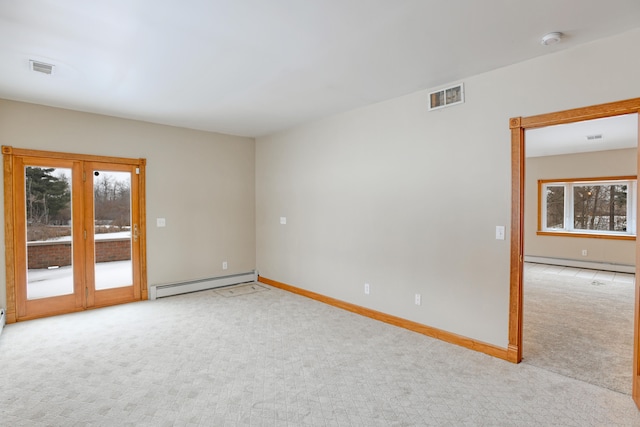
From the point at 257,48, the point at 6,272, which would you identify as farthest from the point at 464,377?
the point at 6,272

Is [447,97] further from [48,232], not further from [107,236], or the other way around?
[48,232]

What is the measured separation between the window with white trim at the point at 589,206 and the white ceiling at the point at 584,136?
36.1 inches

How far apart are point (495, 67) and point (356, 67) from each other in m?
1.25

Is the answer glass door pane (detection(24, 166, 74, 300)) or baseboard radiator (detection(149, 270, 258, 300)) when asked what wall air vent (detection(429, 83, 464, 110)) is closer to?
baseboard radiator (detection(149, 270, 258, 300))

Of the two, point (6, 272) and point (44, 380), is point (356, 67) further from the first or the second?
point (6, 272)

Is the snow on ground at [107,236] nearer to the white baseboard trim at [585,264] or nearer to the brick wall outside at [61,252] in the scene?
the brick wall outside at [61,252]

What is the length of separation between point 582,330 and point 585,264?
4755 mm

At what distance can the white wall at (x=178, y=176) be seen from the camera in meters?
4.09

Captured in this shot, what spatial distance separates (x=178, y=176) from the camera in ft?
17.1

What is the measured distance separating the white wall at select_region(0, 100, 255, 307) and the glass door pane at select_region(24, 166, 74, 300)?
0.28 metres

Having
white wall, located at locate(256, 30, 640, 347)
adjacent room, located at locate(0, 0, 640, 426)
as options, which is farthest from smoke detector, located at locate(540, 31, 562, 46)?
white wall, located at locate(256, 30, 640, 347)

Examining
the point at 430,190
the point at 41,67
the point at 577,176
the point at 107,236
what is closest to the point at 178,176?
the point at 107,236

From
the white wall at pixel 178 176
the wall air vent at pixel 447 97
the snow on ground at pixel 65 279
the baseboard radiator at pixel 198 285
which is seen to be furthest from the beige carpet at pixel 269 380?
the wall air vent at pixel 447 97

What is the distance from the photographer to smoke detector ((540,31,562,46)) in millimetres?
2379
